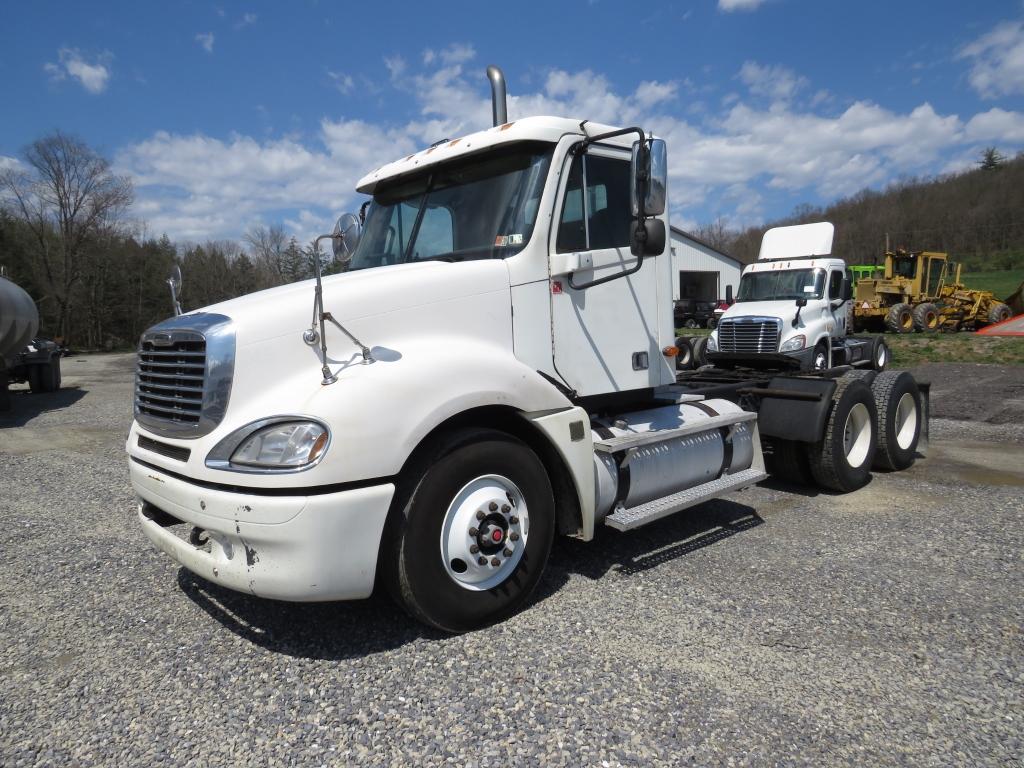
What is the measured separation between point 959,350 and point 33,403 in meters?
23.4

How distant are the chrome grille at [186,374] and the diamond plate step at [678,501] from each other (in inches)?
93.8

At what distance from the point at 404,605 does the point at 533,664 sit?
2.28ft

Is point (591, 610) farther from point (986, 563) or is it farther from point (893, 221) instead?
→ point (893, 221)

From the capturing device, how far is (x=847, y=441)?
6.55m

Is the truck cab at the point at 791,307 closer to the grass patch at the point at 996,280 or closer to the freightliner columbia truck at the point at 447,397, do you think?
the freightliner columbia truck at the point at 447,397

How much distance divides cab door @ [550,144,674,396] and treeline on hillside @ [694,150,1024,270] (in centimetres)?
6371

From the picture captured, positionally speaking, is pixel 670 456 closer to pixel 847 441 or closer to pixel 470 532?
pixel 470 532

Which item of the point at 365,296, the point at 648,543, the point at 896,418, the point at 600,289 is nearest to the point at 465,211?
the point at 600,289

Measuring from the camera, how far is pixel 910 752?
252 centimetres

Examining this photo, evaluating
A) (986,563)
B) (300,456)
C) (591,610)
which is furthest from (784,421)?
(300,456)

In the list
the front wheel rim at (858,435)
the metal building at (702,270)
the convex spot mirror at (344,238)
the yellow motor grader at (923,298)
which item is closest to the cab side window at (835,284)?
the front wheel rim at (858,435)

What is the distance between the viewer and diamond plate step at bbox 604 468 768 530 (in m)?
4.14

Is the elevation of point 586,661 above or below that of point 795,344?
below

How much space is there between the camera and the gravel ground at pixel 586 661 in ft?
8.60
